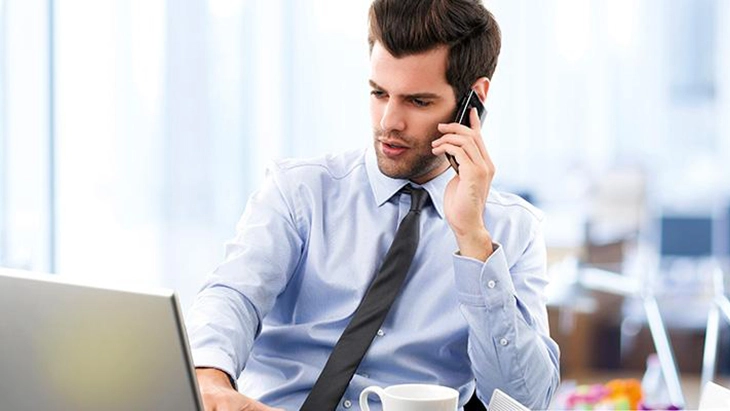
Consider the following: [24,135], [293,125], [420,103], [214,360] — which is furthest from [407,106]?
[293,125]

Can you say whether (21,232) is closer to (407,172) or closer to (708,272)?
(407,172)

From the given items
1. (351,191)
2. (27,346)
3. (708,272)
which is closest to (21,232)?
(351,191)

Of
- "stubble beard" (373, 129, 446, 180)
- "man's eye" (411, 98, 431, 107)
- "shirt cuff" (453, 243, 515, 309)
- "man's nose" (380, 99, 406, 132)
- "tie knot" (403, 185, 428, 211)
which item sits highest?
"man's eye" (411, 98, 431, 107)

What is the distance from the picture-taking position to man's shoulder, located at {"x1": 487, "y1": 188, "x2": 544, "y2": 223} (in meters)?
1.74

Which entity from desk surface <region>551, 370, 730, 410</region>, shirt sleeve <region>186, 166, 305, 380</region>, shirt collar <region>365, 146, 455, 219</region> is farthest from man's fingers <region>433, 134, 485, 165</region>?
desk surface <region>551, 370, 730, 410</region>

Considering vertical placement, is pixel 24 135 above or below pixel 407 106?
below

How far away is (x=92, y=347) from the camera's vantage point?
0.93 metres

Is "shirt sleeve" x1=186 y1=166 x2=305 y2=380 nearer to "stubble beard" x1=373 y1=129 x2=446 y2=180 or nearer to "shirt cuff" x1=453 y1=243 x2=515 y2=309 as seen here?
"stubble beard" x1=373 y1=129 x2=446 y2=180

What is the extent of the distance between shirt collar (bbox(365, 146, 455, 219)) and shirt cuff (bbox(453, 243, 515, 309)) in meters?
0.18

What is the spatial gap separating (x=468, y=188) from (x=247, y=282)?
36 centimetres

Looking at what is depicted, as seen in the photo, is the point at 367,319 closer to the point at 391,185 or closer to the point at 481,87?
the point at 391,185

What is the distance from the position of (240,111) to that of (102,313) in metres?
2.47

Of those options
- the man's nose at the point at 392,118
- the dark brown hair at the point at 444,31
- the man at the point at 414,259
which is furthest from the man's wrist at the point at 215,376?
the dark brown hair at the point at 444,31

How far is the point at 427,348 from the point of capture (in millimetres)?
1625
